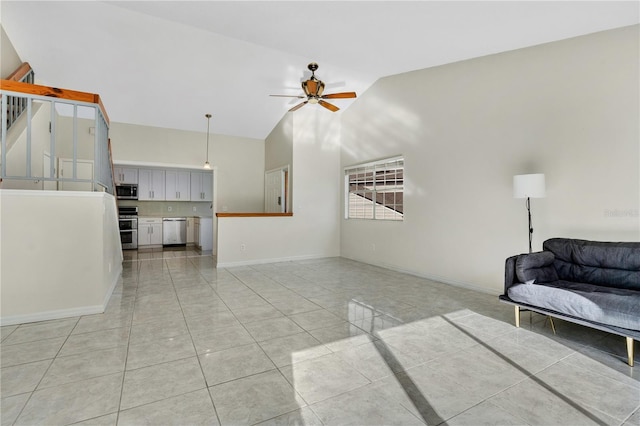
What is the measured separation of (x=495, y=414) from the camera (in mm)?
1674

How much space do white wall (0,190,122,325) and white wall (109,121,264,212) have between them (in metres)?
3.96

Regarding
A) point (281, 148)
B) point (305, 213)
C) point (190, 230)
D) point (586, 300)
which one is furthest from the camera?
point (190, 230)

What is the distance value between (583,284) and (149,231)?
914cm

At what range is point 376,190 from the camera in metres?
6.09

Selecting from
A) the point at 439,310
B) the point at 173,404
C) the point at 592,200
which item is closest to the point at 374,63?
the point at 592,200

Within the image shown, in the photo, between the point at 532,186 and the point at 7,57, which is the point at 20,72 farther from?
the point at 532,186

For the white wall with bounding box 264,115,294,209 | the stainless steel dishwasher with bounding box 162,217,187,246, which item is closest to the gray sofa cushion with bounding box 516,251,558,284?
the white wall with bounding box 264,115,294,209

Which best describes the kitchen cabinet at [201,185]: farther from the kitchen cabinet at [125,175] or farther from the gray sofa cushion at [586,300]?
the gray sofa cushion at [586,300]

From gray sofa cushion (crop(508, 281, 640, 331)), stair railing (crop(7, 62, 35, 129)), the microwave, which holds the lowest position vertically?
gray sofa cushion (crop(508, 281, 640, 331))

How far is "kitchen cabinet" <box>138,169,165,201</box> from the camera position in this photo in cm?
834

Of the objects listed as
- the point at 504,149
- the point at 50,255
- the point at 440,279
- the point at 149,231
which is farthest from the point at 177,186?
the point at 504,149

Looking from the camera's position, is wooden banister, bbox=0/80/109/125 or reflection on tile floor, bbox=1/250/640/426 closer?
reflection on tile floor, bbox=1/250/640/426

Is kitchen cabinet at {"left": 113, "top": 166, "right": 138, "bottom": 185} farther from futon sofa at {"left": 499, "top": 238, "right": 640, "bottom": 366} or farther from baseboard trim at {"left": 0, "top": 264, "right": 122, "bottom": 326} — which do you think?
futon sofa at {"left": 499, "top": 238, "right": 640, "bottom": 366}

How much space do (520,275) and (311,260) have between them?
14.1 feet
